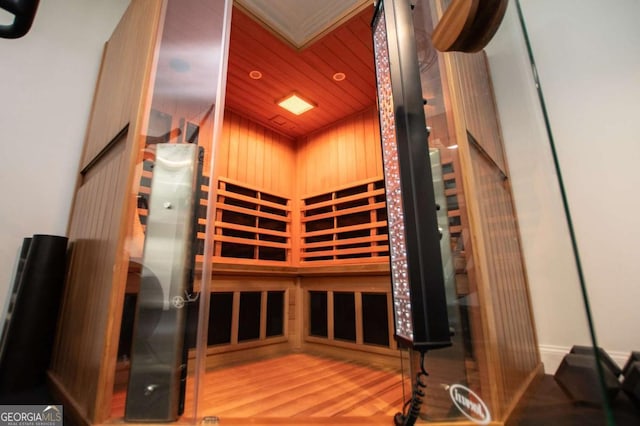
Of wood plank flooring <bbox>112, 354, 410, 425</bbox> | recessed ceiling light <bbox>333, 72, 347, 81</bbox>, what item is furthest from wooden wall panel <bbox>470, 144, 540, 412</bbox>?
recessed ceiling light <bbox>333, 72, 347, 81</bbox>

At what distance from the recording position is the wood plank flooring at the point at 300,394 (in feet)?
3.59

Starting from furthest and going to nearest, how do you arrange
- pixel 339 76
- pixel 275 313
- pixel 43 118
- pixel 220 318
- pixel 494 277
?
pixel 275 313
pixel 339 76
pixel 220 318
pixel 43 118
pixel 494 277

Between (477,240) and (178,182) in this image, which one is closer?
(477,240)

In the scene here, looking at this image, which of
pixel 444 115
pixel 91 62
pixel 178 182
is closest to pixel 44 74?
pixel 91 62

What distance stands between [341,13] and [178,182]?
146 centimetres

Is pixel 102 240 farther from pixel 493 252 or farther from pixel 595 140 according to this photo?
pixel 595 140

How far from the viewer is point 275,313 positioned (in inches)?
95.9

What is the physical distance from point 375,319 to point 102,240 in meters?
1.71

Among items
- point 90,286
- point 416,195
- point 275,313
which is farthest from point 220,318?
point 416,195

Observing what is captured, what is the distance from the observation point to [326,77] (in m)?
2.25

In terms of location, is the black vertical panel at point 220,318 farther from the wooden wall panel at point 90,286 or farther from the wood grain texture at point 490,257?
the wood grain texture at point 490,257

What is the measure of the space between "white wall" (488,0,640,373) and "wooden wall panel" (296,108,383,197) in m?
0.97

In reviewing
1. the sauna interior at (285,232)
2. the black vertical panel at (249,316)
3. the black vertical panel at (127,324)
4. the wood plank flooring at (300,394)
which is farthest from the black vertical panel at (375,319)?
the black vertical panel at (127,324)

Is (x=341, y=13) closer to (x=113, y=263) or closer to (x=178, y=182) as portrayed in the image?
(x=178, y=182)
